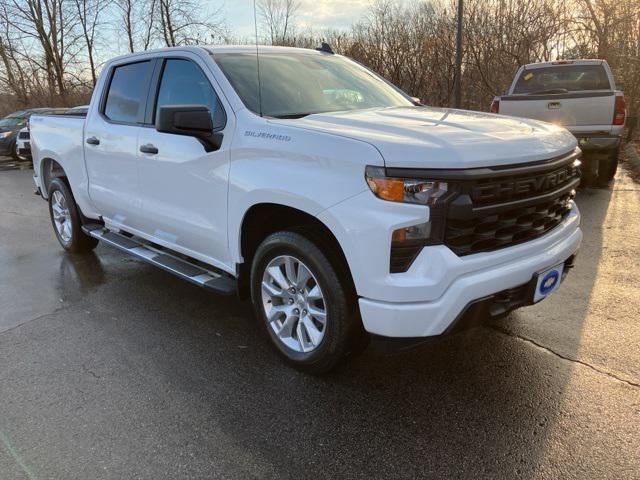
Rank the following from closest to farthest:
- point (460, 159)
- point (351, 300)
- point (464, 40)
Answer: point (460, 159) < point (351, 300) < point (464, 40)

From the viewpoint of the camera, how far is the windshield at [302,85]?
11.5 ft

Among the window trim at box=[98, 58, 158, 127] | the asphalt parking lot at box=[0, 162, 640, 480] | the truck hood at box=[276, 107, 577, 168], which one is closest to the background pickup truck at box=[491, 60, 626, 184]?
the asphalt parking lot at box=[0, 162, 640, 480]

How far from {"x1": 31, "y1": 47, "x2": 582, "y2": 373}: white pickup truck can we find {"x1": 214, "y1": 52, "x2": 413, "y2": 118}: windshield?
0.05 ft

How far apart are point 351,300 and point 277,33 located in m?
3.07

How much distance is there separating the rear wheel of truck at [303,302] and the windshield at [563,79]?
763cm

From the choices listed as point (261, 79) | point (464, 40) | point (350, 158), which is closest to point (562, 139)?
point (350, 158)

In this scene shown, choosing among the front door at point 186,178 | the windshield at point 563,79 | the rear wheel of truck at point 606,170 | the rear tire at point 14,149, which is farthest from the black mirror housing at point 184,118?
the rear tire at point 14,149

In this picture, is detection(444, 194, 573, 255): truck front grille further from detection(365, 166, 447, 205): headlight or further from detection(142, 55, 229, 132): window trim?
detection(142, 55, 229, 132): window trim

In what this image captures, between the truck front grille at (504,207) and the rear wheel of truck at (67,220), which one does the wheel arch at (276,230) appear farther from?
the rear wheel of truck at (67,220)

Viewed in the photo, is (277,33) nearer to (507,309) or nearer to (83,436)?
(507,309)

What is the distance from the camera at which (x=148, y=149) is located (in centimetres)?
401

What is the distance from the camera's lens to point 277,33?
4871mm

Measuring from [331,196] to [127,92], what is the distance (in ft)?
9.21

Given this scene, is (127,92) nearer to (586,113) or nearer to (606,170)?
(586,113)
